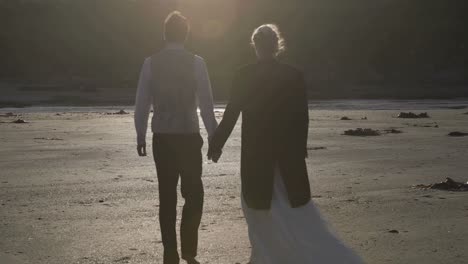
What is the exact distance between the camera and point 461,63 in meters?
85.2

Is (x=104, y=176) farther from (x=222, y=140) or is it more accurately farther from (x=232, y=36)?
(x=232, y=36)

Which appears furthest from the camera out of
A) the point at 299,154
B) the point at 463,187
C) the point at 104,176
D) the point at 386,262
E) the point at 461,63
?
the point at 461,63

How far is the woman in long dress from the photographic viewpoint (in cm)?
571

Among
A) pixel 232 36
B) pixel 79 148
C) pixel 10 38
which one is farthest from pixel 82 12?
pixel 79 148

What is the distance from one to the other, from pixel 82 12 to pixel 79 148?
78.4 m

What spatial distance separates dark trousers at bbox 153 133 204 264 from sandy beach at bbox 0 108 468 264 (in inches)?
14.0

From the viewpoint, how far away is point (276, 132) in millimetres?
5777

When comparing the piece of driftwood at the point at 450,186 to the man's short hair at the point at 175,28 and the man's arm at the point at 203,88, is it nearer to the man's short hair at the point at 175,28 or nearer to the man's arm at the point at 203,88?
the man's arm at the point at 203,88

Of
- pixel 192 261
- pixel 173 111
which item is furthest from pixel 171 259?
pixel 173 111

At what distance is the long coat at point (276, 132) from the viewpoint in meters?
5.77

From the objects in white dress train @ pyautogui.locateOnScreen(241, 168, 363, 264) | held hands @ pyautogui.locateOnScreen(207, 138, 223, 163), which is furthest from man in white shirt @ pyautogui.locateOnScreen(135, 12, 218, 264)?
white dress train @ pyautogui.locateOnScreen(241, 168, 363, 264)

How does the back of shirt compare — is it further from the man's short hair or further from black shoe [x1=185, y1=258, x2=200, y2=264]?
black shoe [x1=185, y1=258, x2=200, y2=264]

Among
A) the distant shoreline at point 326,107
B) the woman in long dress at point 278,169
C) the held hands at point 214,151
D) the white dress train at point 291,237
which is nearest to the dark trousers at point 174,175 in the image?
the held hands at point 214,151

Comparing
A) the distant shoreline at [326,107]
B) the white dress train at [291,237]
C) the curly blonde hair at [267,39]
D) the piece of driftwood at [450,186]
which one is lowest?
the distant shoreline at [326,107]
